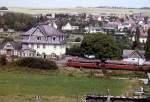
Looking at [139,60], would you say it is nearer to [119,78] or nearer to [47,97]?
[119,78]

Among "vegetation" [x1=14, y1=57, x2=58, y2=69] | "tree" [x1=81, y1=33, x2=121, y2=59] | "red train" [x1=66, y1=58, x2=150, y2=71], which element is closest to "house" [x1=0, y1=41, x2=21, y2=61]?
"tree" [x1=81, y1=33, x2=121, y2=59]

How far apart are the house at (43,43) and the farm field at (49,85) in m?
11.0

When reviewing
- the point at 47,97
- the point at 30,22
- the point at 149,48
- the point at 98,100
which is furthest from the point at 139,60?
the point at 30,22

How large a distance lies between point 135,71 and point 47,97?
14189 millimetres

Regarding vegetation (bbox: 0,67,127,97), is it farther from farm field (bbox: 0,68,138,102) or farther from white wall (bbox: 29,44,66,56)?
white wall (bbox: 29,44,66,56)

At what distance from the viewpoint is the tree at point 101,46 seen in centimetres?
4222

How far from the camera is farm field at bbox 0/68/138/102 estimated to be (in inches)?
966

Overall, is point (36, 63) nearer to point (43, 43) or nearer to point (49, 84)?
point (49, 84)

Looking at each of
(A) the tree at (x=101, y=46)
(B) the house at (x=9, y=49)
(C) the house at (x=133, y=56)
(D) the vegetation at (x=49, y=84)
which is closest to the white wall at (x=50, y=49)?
(B) the house at (x=9, y=49)

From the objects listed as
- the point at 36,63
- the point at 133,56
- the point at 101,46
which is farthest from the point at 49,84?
the point at 133,56

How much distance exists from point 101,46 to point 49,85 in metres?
14.7

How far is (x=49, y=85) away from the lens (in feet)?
92.5

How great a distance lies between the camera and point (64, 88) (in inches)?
1072

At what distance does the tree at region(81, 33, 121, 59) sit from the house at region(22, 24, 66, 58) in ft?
12.2
